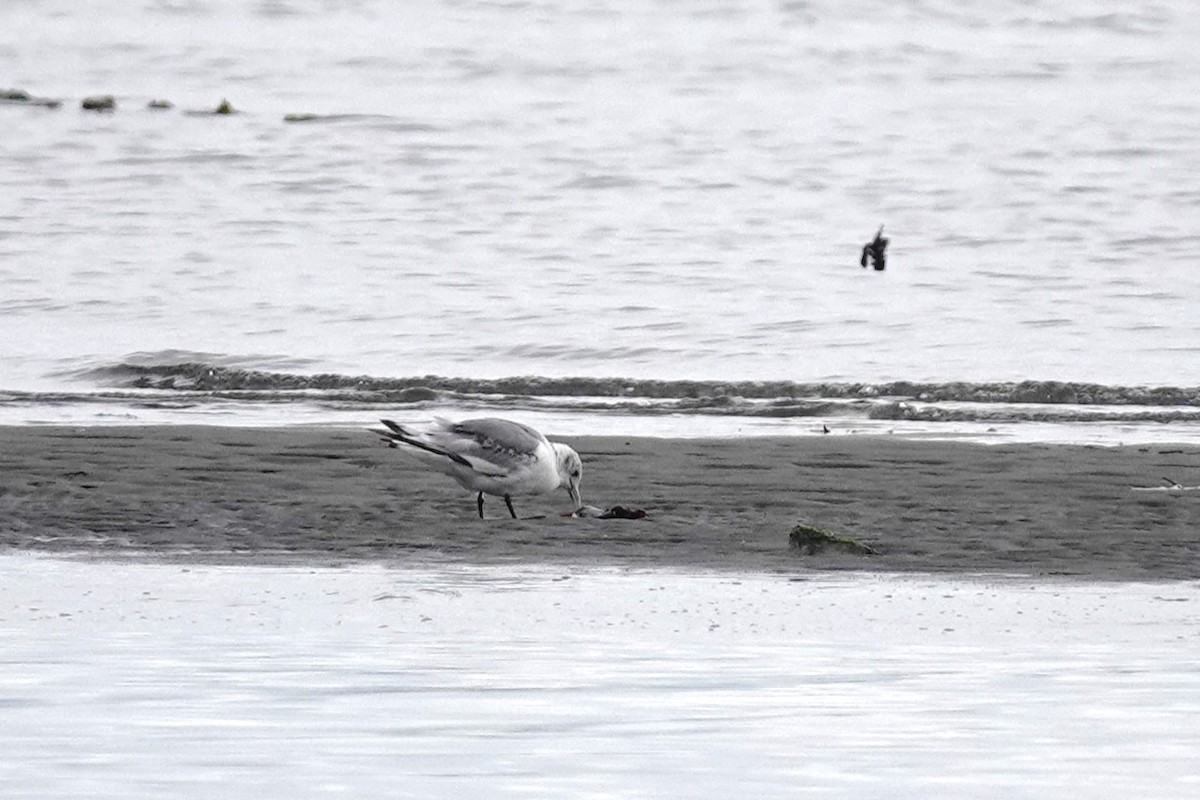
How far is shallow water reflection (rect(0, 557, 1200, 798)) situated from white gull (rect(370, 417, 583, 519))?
3.34 ft

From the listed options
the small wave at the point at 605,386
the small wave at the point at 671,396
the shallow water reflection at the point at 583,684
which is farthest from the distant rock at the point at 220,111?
the shallow water reflection at the point at 583,684

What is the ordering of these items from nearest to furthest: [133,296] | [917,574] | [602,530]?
[917,574], [602,530], [133,296]

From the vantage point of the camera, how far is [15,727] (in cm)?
487

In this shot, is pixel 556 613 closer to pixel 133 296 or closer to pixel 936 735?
pixel 936 735

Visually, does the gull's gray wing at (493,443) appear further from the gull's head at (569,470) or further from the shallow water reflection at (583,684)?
the shallow water reflection at (583,684)

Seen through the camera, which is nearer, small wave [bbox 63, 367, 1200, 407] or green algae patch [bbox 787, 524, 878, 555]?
green algae patch [bbox 787, 524, 878, 555]

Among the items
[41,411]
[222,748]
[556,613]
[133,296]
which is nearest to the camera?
[222,748]

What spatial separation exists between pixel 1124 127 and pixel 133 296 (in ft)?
42.0

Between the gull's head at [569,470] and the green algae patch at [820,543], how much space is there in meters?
1.10

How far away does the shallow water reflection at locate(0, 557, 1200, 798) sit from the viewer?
4.48m

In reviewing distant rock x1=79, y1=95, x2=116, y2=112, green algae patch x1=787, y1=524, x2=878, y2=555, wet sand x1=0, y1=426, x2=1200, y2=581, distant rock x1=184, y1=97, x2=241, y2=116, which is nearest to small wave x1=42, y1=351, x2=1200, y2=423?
wet sand x1=0, y1=426, x2=1200, y2=581

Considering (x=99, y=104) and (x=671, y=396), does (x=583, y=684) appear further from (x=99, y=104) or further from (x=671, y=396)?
(x=99, y=104)

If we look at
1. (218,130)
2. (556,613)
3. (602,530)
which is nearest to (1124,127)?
(218,130)

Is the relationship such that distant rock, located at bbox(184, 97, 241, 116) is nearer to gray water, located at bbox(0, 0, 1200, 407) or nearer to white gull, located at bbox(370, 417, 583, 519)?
gray water, located at bbox(0, 0, 1200, 407)
